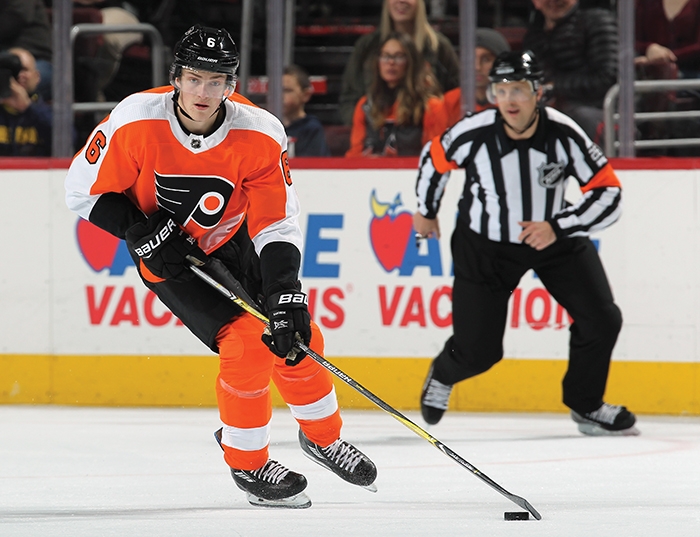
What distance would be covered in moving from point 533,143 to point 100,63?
2057mm

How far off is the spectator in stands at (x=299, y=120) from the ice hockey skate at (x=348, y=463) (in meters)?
2.28

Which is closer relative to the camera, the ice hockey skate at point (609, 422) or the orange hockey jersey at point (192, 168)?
the orange hockey jersey at point (192, 168)

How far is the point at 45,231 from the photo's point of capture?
16.7 ft

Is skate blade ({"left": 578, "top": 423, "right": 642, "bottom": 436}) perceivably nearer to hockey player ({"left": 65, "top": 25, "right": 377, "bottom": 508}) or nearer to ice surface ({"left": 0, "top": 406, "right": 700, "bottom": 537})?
ice surface ({"left": 0, "top": 406, "right": 700, "bottom": 537})

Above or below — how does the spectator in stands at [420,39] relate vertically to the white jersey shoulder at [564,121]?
above

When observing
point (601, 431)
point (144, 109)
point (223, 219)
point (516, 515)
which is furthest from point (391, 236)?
point (516, 515)

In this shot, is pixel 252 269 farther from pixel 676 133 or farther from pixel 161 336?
pixel 676 133

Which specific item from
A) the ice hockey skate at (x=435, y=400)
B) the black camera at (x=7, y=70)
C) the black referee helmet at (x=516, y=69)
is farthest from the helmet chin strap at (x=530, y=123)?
the black camera at (x=7, y=70)

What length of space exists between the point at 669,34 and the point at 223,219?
2.63m

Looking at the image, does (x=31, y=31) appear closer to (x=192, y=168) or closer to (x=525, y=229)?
(x=525, y=229)

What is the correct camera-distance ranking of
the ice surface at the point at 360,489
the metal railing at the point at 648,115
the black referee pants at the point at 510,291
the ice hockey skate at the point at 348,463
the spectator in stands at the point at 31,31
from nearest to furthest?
the ice surface at the point at 360,489 < the ice hockey skate at the point at 348,463 < the black referee pants at the point at 510,291 < the metal railing at the point at 648,115 < the spectator in stands at the point at 31,31

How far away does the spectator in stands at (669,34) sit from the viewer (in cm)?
496

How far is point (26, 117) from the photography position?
5281mm

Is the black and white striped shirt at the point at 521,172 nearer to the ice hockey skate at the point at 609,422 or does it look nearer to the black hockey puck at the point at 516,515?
the ice hockey skate at the point at 609,422
